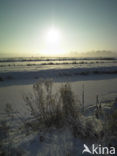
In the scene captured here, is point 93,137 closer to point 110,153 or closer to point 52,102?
point 110,153

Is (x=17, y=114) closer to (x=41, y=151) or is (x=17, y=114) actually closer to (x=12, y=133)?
(x=12, y=133)

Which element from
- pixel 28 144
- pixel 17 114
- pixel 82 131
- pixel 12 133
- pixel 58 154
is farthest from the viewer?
→ pixel 17 114

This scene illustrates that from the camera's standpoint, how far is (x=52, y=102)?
3189mm

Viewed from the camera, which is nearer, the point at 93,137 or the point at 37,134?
the point at 93,137

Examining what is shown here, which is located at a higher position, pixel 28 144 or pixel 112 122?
pixel 112 122

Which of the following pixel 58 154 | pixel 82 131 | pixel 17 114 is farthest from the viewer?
pixel 17 114

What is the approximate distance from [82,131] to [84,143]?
0.23m

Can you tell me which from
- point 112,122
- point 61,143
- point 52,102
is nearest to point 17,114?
point 52,102

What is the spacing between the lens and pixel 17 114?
169 inches

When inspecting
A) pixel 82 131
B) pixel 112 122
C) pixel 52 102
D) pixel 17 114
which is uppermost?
pixel 52 102

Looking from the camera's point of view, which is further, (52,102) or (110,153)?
(52,102)

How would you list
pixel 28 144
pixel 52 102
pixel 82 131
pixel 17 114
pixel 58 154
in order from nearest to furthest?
pixel 58 154 → pixel 28 144 → pixel 82 131 → pixel 52 102 → pixel 17 114

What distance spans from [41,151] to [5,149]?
0.67m

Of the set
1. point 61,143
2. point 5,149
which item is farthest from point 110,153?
point 5,149
